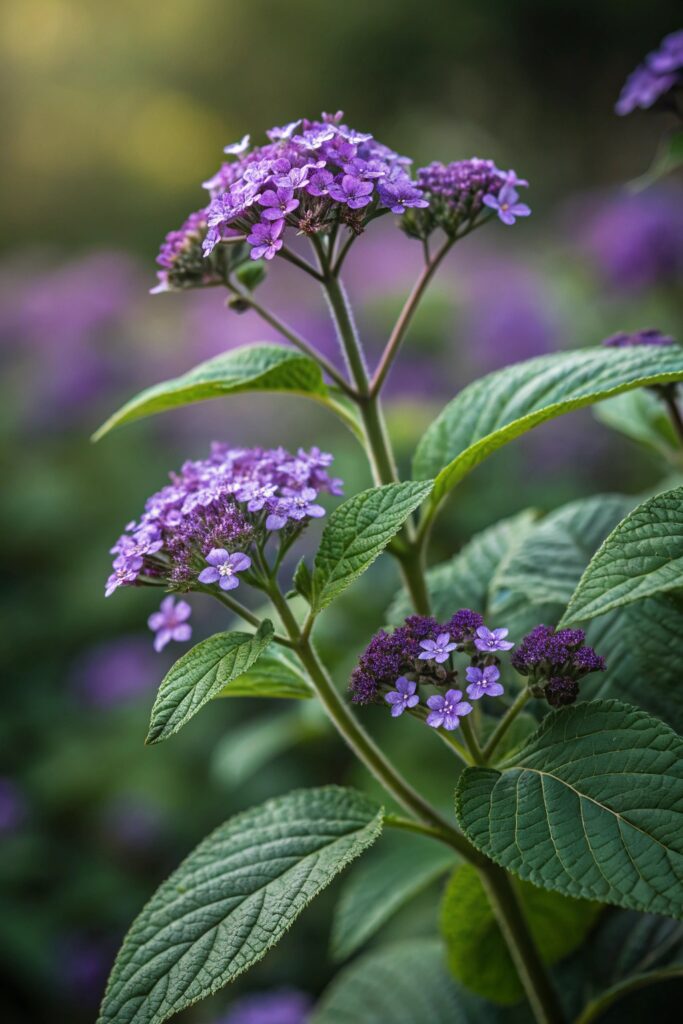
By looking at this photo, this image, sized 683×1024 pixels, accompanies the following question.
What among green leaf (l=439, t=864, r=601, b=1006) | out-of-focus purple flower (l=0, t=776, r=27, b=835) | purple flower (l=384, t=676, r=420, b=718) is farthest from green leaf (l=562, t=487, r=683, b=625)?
out-of-focus purple flower (l=0, t=776, r=27, b=835)

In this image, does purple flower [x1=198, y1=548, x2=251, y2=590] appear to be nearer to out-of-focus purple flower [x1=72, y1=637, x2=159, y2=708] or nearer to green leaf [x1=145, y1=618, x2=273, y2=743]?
green leaf [x1=145, y1=618, x2=273, y2=743]

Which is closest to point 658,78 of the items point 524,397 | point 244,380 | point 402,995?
point 524,397

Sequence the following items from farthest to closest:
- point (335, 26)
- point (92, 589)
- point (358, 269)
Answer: point (335, 26) → point (358, 269) → point (92, 589)

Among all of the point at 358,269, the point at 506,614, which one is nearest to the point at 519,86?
the point at 358,269

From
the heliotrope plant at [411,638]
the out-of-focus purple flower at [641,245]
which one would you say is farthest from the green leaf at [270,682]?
the out-of-focus purple flower at [641,245]

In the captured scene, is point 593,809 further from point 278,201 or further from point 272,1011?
point 272,1011

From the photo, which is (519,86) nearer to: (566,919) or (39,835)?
Answer: (39,835)
